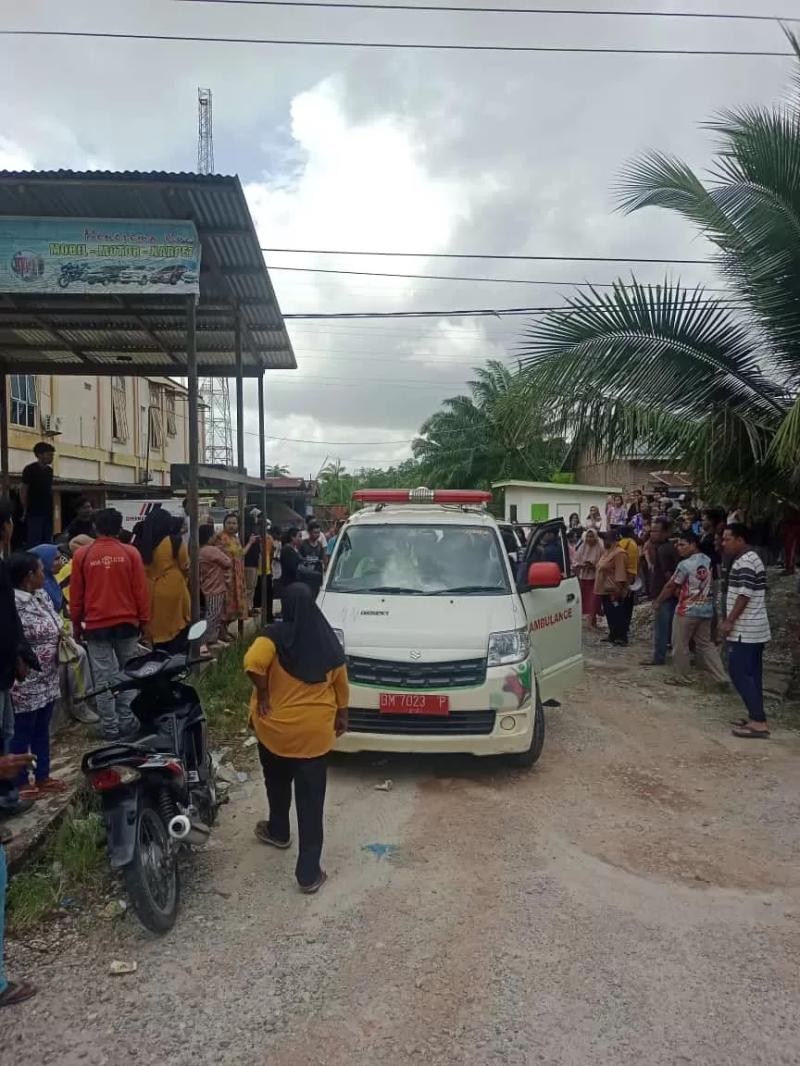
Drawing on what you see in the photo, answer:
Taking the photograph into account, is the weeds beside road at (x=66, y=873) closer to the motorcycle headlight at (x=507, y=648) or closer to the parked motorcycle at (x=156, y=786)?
the parked motorcycle at (x=156, y=786)

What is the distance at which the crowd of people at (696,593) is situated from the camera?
22.7 ft

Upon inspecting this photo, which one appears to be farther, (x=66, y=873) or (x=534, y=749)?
(x=534, y=749)

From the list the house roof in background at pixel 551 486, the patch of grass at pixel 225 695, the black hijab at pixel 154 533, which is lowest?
the patch of grass at pixel 225 695

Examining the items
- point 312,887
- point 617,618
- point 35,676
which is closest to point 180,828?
point 312,887

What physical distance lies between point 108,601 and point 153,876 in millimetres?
2416

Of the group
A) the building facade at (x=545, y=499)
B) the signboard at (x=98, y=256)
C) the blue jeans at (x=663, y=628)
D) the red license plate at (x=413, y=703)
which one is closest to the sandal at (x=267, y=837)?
the red license plate at (x=413, y=703)

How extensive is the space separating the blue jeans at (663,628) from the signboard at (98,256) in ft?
21.4

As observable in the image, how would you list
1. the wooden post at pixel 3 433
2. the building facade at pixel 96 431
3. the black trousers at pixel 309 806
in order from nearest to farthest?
the black trousers at pixel 309 806 < the wooden post at pixel 3 433 < the building facade at pixel 96 431

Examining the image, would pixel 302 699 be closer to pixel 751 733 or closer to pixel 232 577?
pixel 751 733

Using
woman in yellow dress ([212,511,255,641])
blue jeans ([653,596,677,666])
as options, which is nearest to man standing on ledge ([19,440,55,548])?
woman in yellow dress ([212,511,255,641])

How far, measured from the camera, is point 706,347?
27.6 ft

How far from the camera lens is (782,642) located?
11297mm

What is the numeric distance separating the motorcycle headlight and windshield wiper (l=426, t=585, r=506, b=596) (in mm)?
589

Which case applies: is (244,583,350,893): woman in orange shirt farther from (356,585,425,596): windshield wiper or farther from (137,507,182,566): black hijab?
(137,507,182,566): black hijab
